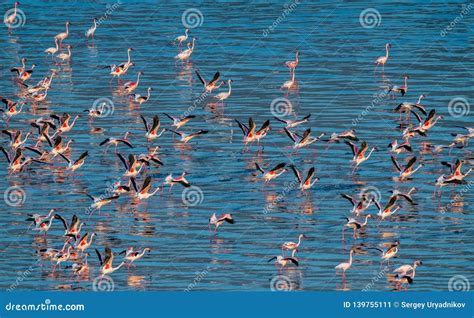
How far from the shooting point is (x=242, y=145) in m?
46.0

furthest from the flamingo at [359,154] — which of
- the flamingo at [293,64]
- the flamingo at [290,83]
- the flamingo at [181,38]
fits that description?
the flamingo at [181,38]

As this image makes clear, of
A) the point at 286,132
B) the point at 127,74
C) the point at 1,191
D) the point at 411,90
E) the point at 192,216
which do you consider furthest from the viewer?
the point at 127,74

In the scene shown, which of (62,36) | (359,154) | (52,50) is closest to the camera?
(359,154)

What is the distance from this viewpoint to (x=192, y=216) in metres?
38.4

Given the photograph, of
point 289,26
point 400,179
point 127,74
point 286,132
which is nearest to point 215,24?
point 289,26

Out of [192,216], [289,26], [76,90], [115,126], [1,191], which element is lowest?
[192,216]

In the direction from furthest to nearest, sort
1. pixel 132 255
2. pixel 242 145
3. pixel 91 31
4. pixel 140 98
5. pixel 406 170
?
pixel 91 31 < pixel 140 98 < pixel 242 145 < pixel 406 170 < pixel 132 255

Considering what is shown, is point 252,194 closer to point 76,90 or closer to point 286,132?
point 286,132

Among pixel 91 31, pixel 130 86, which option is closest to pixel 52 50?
pixel 91 31

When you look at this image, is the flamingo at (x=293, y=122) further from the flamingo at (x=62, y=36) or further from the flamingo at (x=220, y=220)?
the flamingo at (x=62, y=36)

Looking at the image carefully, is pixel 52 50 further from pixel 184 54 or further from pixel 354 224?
pixel 354 224

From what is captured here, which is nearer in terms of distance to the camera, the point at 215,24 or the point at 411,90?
the point at 411,90

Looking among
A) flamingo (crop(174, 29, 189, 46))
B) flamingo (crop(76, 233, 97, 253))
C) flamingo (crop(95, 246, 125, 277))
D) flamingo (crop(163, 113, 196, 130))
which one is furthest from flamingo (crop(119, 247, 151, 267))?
flamingo (crop(174, 29, 189, 46))

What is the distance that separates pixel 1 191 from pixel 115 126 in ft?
26.3
